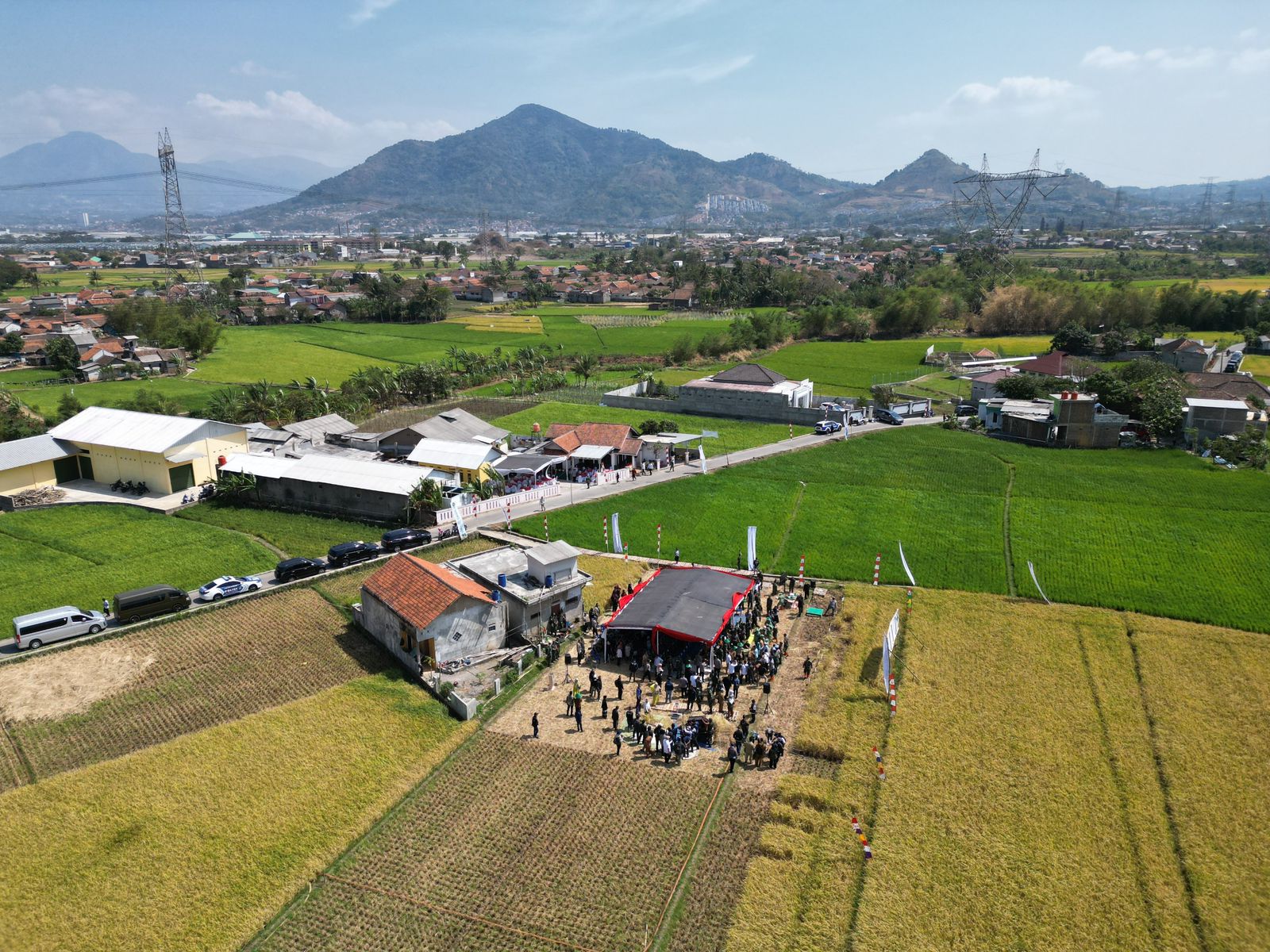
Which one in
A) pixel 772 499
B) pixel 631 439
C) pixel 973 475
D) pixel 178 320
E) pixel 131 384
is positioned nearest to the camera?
pixel 772 499

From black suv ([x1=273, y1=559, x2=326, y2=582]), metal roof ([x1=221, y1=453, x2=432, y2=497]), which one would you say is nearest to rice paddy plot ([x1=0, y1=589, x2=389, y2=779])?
black suv ([x1=273, y1=559, x2=326, y2=582])

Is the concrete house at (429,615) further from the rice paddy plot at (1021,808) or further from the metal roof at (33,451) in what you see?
the metal roof at (33,451)

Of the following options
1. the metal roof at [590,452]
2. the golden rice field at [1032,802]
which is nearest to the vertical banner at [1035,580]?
the golden rice field at [1032,802]

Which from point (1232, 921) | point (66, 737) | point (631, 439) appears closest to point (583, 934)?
point (1232, 921)

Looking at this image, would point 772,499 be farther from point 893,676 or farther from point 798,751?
point 798,751

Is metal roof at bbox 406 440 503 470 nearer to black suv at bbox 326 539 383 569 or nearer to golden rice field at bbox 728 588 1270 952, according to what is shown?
black suv at bbox 326 539 383 569
